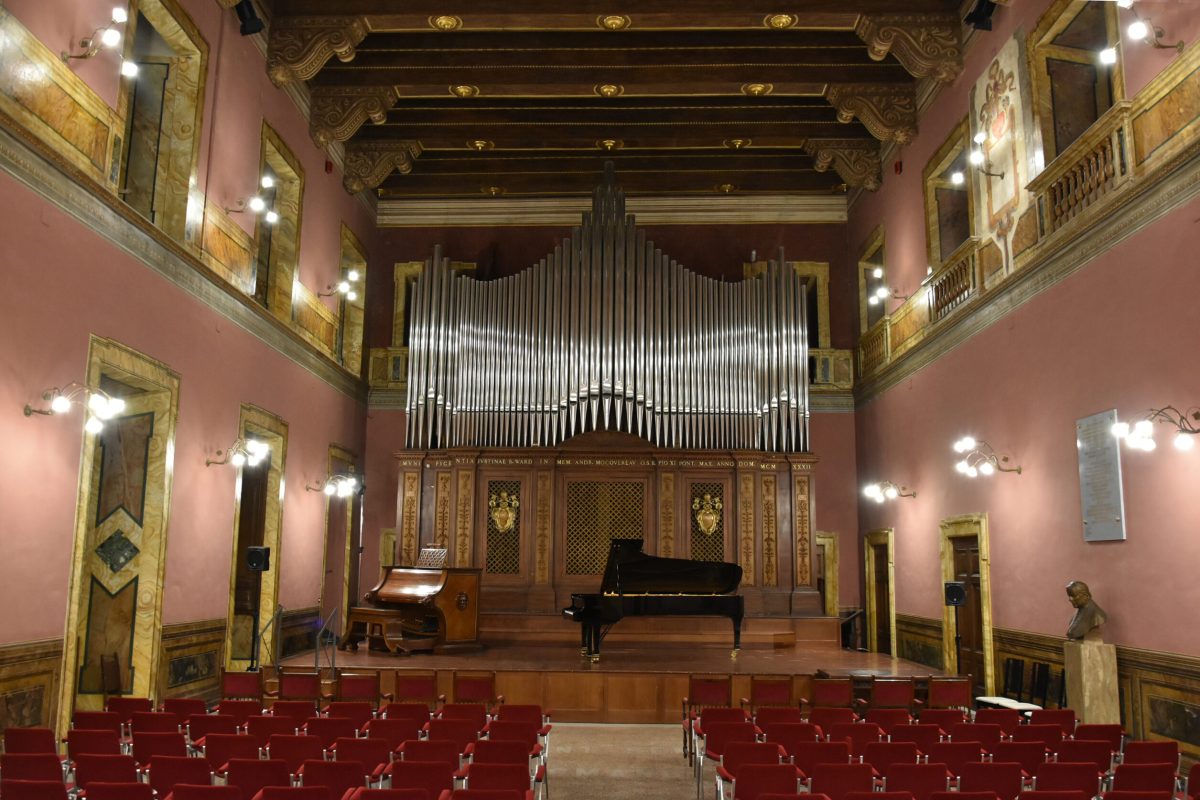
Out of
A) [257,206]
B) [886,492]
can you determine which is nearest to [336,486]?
[257,206]

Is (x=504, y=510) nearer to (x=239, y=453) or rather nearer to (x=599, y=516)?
(x=599, y=516)

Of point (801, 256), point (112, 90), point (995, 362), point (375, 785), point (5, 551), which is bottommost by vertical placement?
point (375, 785)

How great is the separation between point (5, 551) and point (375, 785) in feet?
11.5

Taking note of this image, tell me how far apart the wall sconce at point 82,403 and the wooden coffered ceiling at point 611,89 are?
19.3 feet

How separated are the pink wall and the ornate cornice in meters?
3.45

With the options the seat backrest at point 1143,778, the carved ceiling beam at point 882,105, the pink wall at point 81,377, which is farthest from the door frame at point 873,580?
the seat backrest at point 1143,778

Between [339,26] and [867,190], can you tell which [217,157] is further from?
[867,190]

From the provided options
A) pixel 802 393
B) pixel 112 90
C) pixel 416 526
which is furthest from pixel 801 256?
pixel 112 90

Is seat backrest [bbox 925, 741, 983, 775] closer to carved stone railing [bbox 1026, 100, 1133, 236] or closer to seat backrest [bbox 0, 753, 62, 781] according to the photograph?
seat backrest [bbox 0, 753, 62, 781]

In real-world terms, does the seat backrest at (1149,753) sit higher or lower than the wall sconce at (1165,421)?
lower

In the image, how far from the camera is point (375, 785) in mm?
5691

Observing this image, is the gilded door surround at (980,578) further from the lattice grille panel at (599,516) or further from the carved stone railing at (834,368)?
the carved stone railing at (834,368)

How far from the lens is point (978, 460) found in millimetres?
11562

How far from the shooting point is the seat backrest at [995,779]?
5.45m
